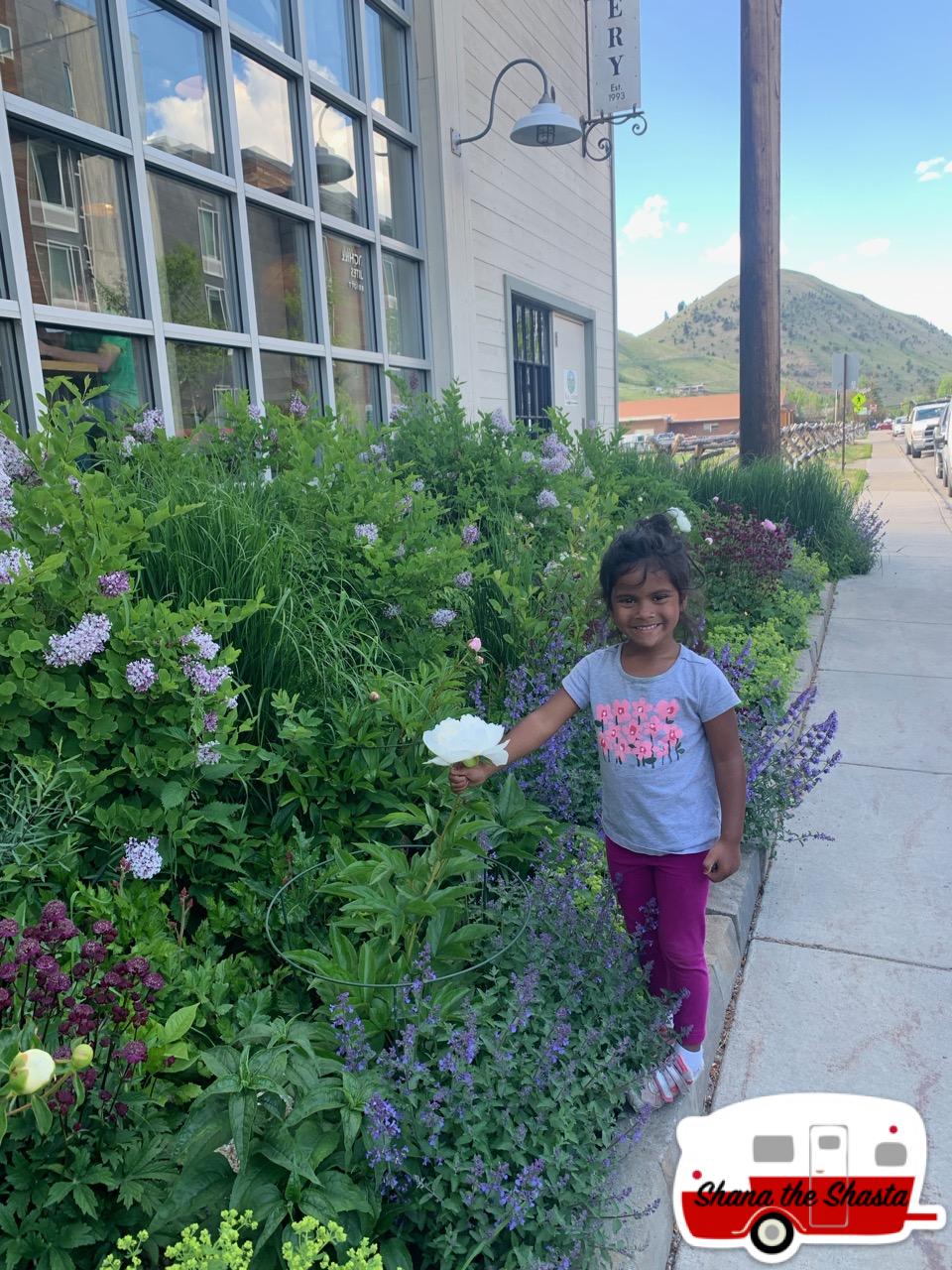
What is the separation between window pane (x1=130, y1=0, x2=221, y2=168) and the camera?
3.81 metres

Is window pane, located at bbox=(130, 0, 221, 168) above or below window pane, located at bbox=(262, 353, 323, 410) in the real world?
above

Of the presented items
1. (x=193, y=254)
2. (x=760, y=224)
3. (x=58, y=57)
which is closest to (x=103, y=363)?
(x=193, y=254)

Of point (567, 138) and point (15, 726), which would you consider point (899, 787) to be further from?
point (567, 138)

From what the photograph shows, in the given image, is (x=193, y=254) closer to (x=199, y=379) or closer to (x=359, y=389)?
(x=199, y=379)

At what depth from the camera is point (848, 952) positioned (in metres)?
2.68

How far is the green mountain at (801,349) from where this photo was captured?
162 metres

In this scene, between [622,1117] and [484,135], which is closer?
[622,1117]

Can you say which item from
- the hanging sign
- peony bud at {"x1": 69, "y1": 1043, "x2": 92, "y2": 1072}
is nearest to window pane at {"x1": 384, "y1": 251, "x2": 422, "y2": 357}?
the hanging sign

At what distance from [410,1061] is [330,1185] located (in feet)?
0.77

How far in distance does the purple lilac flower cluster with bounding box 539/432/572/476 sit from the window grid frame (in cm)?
135

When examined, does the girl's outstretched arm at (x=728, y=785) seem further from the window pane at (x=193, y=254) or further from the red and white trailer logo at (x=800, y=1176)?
the window pane at (x=193, y=254)

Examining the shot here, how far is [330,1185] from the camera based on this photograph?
1.39 metres

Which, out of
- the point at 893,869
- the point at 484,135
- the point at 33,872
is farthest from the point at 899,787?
the point at 484,135

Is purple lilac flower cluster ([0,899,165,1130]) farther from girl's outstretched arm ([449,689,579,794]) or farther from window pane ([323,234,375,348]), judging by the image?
window pane ([323,234,375,348])
